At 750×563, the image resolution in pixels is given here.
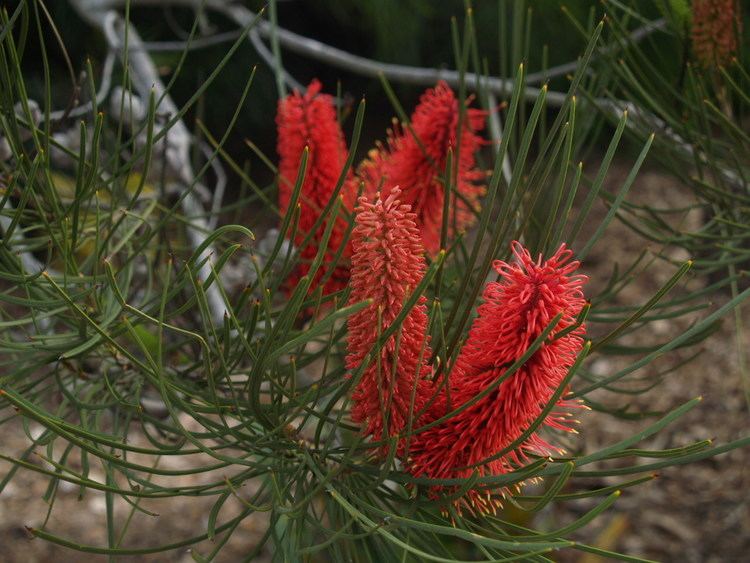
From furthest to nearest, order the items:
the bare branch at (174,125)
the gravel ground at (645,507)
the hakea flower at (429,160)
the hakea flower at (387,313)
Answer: the gravel ground at (645,507) < the bare branch at (174,125) < the hakea flower at (429,160) < the hakea flower at (387,313)

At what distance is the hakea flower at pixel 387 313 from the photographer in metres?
0.31

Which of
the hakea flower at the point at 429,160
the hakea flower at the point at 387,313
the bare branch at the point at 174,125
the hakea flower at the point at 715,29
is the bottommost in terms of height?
the bare branch at the point at 174,125

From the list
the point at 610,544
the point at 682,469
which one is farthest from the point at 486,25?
the point at 610,544

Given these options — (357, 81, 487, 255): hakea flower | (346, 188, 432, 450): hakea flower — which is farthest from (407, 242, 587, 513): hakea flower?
(357, 81, 487, 255): hakea flower

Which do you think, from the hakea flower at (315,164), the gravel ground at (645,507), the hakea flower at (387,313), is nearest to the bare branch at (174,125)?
the hakea flower at (315,164)

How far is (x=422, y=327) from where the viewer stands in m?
0.34

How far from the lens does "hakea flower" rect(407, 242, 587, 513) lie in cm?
31

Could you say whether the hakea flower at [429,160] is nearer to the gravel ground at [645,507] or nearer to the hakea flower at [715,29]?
the hakea flower at [715,29]

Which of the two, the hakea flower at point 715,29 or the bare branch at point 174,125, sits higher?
the hakea flower at point 715,29

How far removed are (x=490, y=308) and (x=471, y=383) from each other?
0.10ft

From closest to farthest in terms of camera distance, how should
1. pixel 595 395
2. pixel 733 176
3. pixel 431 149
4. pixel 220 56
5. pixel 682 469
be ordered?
pixel 431 149 < pixel 733 176 < pixel 682 469 < pixel 595 395 < pixel 220 56

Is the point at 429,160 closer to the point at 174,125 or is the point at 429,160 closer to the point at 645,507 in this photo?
the point at 174,125

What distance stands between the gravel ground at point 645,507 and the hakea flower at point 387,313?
1.21m

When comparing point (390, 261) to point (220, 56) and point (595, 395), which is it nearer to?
point (595, 395)
